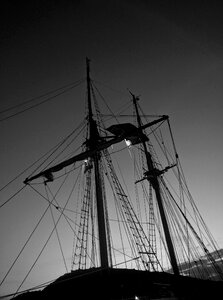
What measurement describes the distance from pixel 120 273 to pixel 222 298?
2.47 meters

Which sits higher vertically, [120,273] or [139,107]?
[139,107]

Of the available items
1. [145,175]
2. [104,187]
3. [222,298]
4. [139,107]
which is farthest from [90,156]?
[139,107]

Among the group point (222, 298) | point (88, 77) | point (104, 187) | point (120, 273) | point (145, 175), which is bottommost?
point (222, 298)

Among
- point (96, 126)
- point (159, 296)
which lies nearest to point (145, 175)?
point (96, 126)

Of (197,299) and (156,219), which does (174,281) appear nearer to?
(197,299)

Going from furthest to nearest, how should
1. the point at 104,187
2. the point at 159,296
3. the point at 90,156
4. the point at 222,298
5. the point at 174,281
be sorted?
the point at 90,156
the point at 104,187
the point at 159,296
the point at 174,281
the point at 222,298

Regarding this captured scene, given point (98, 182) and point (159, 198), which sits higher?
point (159, 198)

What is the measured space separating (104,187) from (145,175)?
330 inches

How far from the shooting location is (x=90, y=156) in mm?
13141

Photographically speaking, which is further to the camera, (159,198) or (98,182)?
(159,198)

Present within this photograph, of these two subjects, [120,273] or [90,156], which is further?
[90,156]

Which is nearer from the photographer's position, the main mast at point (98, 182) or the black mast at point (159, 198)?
the main mast at point (98, 182)

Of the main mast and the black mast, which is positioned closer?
the main mast

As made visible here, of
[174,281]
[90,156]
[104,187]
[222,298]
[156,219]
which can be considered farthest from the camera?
[156,219]
